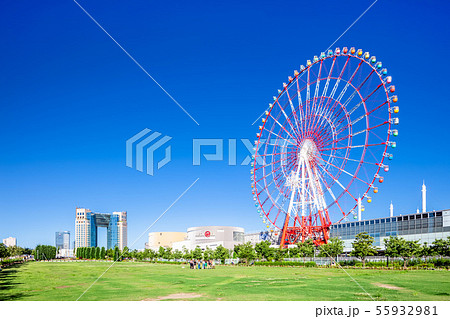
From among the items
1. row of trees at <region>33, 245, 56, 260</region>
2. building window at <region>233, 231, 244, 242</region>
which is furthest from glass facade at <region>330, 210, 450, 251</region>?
row of trees at <region>33, 245, 56, 260</region>

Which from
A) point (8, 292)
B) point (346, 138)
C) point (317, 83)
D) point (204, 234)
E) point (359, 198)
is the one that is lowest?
point (204, 234)

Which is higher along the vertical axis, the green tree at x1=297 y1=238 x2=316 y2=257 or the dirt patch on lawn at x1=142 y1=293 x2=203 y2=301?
the dirt patch on lawn at x1=142 y1=293 x2=203 y2=301

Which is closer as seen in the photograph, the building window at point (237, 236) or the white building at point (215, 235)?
the white building at point (215, 235)

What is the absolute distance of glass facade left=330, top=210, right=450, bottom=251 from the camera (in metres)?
65.0

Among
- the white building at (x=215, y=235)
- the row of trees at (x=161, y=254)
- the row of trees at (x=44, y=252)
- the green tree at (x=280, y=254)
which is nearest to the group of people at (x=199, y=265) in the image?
the green tree at (x=280, y=254)

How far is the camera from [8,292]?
21609 mm

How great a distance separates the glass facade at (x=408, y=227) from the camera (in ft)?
213

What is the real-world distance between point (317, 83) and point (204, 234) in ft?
254

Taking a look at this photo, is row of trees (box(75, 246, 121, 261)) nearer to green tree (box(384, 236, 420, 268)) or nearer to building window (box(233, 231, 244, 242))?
building window (box(233, 231, 244, 242))

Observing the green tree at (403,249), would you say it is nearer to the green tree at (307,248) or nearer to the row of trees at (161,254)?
the green tree at (307,248)
